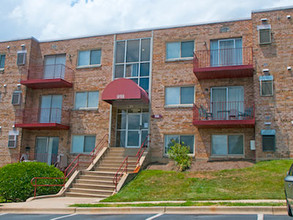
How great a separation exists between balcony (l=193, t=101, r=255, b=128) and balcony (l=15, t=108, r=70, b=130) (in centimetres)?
896

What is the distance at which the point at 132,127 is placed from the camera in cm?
2255

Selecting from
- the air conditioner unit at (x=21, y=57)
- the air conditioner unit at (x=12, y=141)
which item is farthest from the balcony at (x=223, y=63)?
the air conditioner unit at (x=12, y=141)

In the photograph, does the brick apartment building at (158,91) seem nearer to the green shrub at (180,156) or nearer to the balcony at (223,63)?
the balcony at (223,63)

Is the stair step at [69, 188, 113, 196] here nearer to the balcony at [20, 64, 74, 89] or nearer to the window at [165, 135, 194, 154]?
the window at [165, 135, 194, 154]

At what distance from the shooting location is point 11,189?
15.5 meters

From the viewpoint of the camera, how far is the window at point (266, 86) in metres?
19.0

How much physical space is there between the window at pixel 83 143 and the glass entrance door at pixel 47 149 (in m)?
1.37

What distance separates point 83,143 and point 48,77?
553cm

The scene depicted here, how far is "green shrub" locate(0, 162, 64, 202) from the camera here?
15.5 meters

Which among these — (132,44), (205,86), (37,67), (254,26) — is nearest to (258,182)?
(205,86)

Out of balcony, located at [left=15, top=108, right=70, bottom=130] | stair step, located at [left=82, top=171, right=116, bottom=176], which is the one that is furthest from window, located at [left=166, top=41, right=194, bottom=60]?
stair step, located at [left=82, top=171, right=116, bottom=176]

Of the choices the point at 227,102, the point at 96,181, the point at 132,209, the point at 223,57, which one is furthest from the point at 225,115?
the point at 132,209

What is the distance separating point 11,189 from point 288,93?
1474 centimetres

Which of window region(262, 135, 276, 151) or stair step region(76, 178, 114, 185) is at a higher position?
window region(262, 135, 276, 151)
